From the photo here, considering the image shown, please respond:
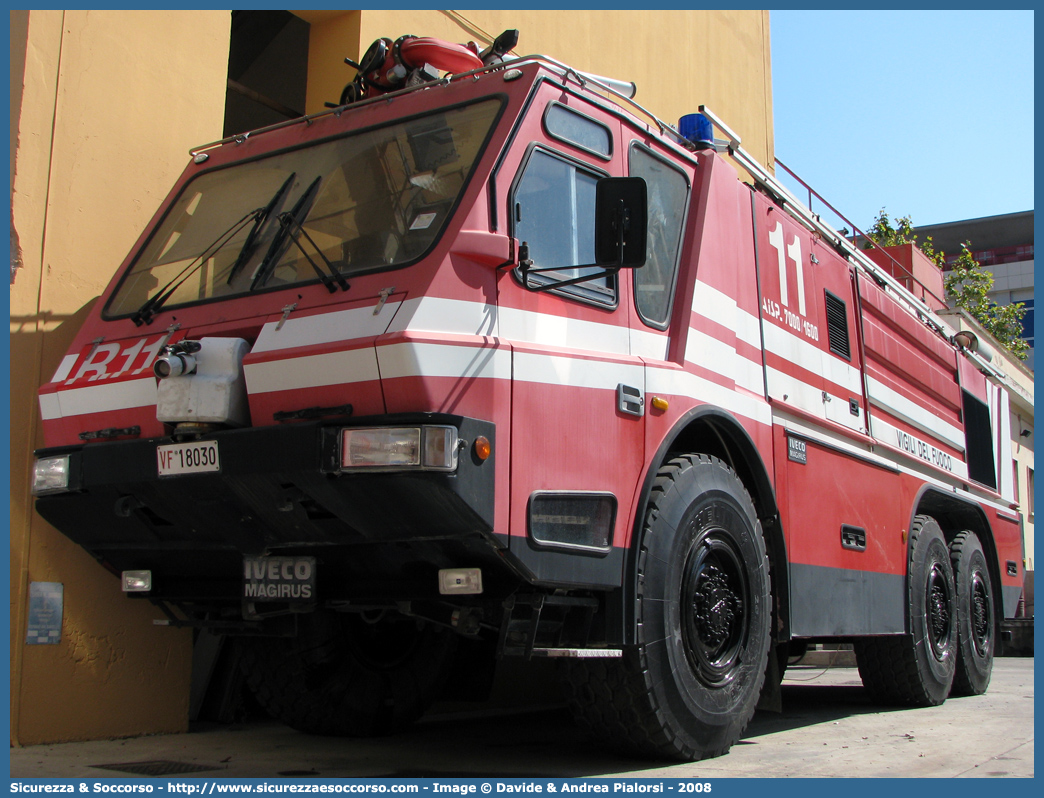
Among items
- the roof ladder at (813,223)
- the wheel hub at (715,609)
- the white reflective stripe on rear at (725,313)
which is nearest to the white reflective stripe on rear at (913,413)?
the roof ladder at (813,223)

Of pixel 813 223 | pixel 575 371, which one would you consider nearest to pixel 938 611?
pixel 813 223

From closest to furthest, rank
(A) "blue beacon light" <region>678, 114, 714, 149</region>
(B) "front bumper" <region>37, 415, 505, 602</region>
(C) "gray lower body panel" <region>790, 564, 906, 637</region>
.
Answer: (B) "front bumper" <region>37, 415, 505, 602</region> < (C) "gray lower body panel" <region>790, 564, 906, 637</region> < (A) "blue beacon light" <region>678, 114, 714, 149</region>

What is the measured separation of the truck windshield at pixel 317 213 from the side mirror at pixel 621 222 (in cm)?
56

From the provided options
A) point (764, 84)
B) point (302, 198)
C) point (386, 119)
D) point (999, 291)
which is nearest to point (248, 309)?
point (302, 198)

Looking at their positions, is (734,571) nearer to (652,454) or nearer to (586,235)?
(652,454)

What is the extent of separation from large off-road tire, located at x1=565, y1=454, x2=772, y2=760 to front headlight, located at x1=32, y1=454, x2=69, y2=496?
7.41 feet

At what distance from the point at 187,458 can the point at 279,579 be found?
0.63 meters

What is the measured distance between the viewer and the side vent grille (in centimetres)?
656

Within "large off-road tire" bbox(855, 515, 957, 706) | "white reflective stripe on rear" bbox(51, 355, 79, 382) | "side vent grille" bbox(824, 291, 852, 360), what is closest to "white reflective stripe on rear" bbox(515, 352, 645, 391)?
"white reflective stripe on rear" bbox(51, 355, 79, 382)

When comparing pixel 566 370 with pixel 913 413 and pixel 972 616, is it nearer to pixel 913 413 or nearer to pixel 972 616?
pixel 913 413

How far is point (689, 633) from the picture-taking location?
14.7 feet

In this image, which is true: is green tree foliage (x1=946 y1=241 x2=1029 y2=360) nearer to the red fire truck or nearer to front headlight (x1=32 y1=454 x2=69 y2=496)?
the red fire truck

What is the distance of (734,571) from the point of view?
16.1 ft

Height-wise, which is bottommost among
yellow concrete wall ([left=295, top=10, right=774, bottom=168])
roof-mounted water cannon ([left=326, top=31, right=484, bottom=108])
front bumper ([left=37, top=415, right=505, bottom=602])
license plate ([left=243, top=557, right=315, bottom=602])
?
license plate ([left=243, top=557, right=315, bottom=602])
